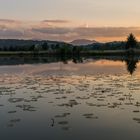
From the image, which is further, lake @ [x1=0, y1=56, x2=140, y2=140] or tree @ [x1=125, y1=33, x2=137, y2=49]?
tree @ [x1=125, y1=33, x2=137, y2=49]

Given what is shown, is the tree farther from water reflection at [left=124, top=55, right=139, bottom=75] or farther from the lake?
the lake

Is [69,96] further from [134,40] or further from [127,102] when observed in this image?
[134,40]

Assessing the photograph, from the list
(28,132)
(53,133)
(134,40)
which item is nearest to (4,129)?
(28,132)

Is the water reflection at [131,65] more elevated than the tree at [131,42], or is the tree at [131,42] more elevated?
the tree at [131,42]

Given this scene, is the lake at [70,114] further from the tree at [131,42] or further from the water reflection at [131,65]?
the tree at [131,42]

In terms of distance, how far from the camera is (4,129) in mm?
12914

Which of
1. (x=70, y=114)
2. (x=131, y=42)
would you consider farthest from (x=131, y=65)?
(x=131, y=42)

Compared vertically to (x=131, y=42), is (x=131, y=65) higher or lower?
lower

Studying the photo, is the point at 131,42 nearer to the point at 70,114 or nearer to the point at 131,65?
the point at 131,65

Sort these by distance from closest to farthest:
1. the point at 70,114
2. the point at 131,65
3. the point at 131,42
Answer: the point at 70,114
the point at 131,65
the point at 131,42

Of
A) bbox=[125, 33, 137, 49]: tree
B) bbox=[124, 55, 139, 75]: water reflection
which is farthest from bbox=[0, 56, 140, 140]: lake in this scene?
bbox=[125, 33, 137, 49]: tree

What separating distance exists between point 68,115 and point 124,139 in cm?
403

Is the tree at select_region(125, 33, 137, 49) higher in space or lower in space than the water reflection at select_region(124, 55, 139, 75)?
higher

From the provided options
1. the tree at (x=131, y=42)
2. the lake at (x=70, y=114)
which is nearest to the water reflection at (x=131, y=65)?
the lake at (x=70, y=114)
